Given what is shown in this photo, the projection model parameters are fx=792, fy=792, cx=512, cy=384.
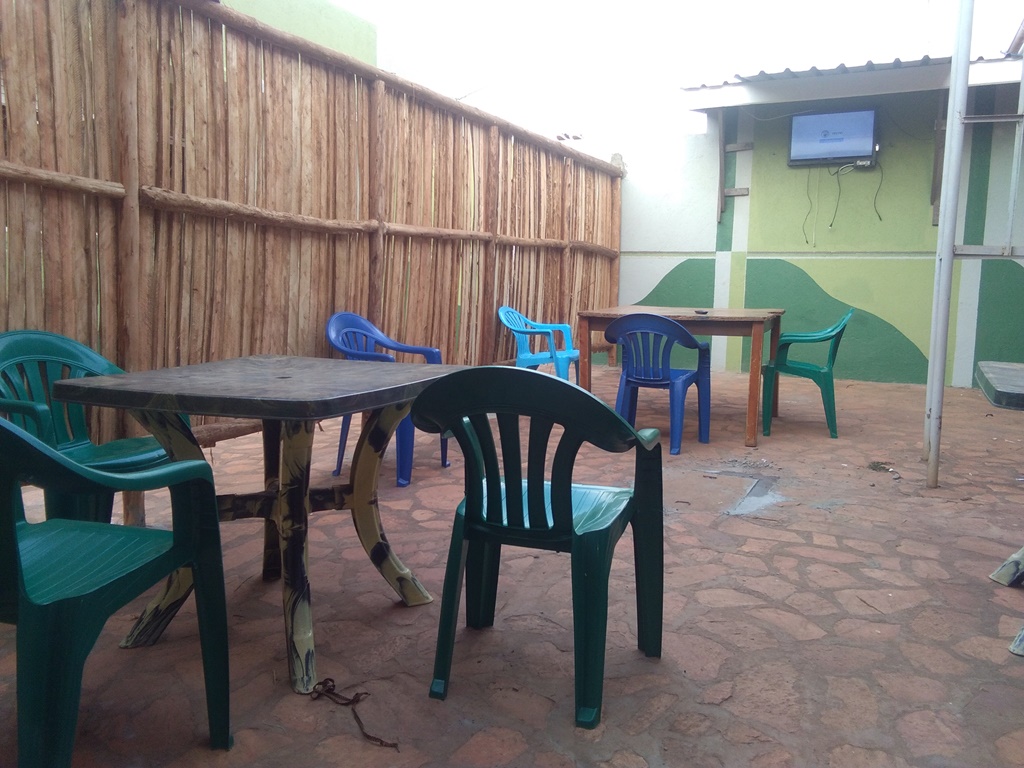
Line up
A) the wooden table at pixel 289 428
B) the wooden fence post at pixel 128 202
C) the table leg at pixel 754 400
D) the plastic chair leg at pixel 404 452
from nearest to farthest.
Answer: the wooden table at pixel 289 428
the wooden fence post at pixel 128 202
the plastic chair leg at pixel 404 452
the table leg at pixel 754 400

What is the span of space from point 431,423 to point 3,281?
1.99 metres

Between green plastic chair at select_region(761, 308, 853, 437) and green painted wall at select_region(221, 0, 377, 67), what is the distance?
5.05m

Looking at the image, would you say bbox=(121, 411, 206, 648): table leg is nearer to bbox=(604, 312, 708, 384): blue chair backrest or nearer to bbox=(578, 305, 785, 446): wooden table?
bbox=(604, 312, 708, 384): blue chair backrest

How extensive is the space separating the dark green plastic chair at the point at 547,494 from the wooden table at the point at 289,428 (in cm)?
28

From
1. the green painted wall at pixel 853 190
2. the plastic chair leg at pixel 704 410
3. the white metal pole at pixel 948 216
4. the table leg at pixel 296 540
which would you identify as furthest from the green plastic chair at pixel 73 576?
the green painted wall at pixel 853 190

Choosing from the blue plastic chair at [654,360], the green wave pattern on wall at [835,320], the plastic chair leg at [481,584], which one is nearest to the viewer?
the plastic chair leg at [481,584]

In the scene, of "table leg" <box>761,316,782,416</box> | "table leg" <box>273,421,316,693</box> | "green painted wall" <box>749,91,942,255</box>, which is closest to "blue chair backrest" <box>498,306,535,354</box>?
"table leg" <box>761,316,782,416</box>

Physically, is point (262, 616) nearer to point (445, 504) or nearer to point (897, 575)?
point (445, 504)

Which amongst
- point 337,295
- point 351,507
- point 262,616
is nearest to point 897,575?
point 351,507

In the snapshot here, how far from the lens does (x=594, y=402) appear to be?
5.78ft

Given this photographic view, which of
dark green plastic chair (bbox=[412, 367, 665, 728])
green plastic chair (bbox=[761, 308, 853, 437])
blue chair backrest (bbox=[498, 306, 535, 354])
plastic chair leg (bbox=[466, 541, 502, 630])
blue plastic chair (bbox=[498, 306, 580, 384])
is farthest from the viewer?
blue chair backrest (bbox=[498, 306, 535, 354])

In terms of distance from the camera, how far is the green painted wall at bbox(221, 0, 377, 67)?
7.89 m

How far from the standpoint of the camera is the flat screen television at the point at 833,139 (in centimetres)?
804

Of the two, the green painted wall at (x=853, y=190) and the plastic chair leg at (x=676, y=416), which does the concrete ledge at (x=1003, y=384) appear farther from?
the green painted wall at (x=853, y=190)
